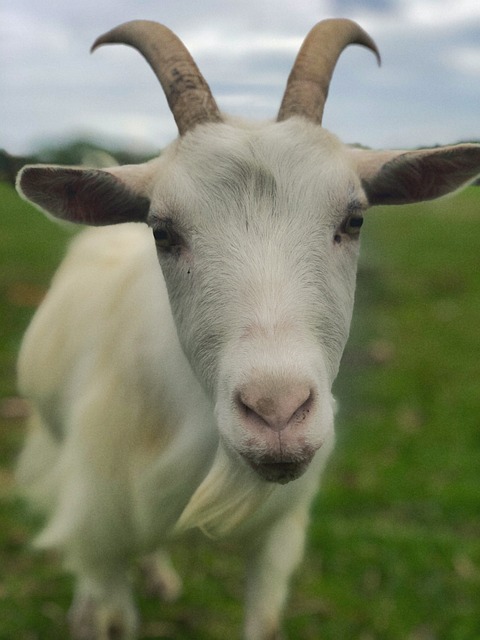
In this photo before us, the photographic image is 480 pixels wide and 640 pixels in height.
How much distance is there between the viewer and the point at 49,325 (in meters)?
4.05

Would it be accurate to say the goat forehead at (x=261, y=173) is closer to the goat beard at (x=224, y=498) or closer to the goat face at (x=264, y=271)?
the goat face at (x=264, y=271)

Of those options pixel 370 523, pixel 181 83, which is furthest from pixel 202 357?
pixel 370 523

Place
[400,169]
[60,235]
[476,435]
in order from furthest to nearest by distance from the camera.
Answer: [476,435]
[60,235]
[400,169]

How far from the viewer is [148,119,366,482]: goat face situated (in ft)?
7.22

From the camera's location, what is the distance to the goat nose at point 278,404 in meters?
2.15

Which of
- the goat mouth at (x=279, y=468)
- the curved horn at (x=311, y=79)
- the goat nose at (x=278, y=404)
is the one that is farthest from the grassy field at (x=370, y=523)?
the goat nose at (x=278, y=404)

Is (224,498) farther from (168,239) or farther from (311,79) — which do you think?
(311,79)

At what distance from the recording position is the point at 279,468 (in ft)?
7.42

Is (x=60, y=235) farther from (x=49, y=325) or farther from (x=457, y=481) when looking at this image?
(x=457, y=481)

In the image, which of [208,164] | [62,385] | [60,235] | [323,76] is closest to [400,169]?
[323,76]

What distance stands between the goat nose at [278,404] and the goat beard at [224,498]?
677mm

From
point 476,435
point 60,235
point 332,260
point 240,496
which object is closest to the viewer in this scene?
point 332,260

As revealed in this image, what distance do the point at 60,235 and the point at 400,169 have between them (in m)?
3.20

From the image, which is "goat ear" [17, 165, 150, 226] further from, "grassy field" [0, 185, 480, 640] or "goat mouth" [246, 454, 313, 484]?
"goat mouth" [246, 454, 313, 484]
